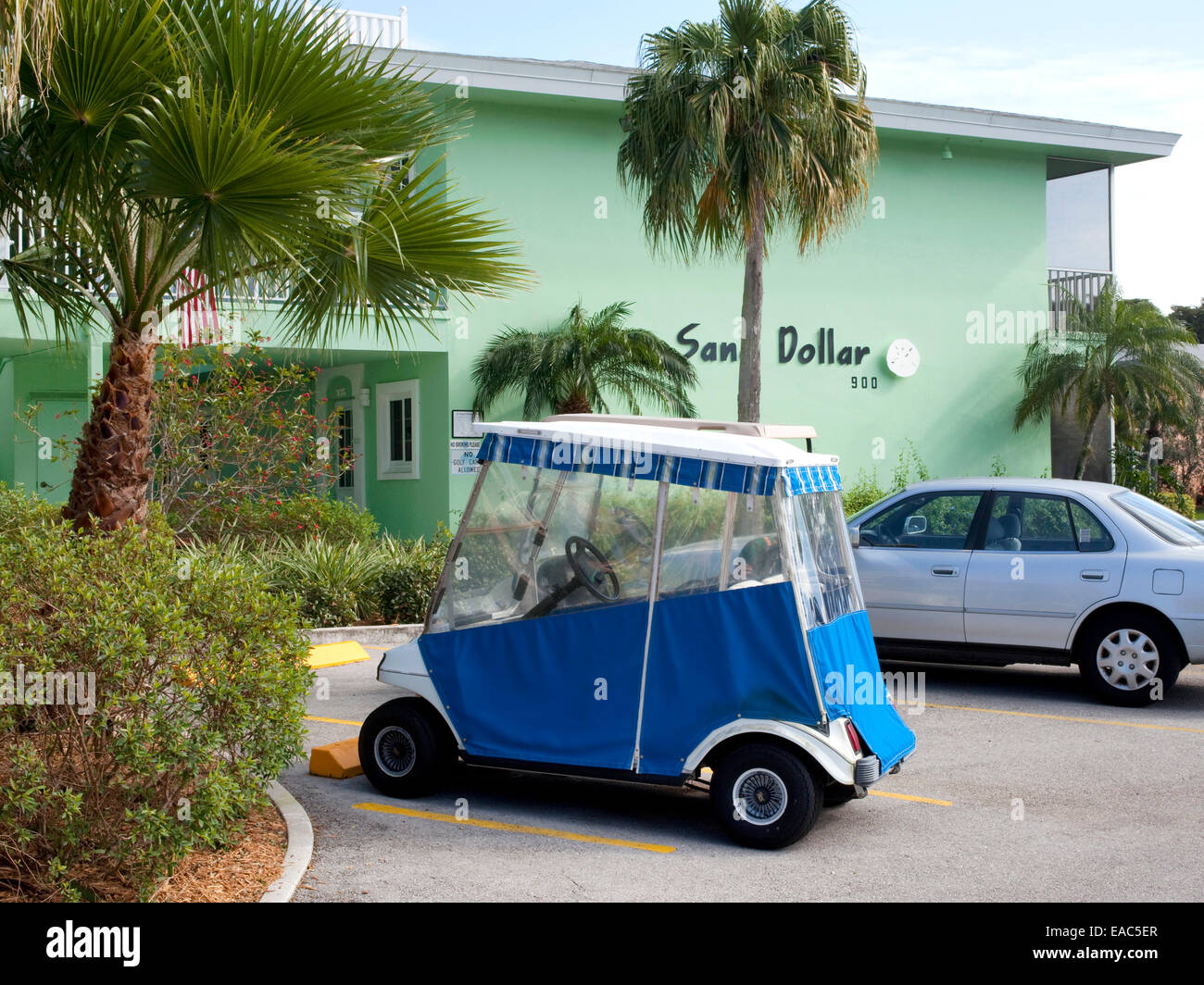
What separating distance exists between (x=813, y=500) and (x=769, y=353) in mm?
14263

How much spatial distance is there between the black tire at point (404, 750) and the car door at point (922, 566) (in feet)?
15.8

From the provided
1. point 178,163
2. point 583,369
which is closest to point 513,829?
point 178,163

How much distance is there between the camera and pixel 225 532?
15242 millimetres

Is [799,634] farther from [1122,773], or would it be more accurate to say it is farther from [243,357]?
[243,357]

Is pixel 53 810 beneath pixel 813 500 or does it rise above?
beneath

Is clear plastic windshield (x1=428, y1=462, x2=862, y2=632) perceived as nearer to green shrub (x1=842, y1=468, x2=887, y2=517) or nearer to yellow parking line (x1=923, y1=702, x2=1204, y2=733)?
yellow parking line (x1=923, y1=702, x2=1204, y2=733)

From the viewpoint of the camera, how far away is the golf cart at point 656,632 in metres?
6.13

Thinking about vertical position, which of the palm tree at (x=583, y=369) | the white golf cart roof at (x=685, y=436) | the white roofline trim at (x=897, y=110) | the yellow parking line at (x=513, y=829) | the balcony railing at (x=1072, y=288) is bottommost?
the yellow parking line at (x=513, y=829)

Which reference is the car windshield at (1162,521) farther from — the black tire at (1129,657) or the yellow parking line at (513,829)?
the yellow parking line at (513,829)

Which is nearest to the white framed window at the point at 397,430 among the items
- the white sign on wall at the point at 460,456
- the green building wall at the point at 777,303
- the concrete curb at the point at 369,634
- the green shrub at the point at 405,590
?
the green building wall at the point at 777,303

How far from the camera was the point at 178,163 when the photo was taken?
6.88m

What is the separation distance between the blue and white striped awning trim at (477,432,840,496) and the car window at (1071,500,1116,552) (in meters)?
4.26

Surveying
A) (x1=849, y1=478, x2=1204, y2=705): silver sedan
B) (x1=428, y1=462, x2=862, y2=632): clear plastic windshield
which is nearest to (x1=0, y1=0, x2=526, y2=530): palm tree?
(x1=428, y1=462, x2=862, y2=632): clear plastic windshield
